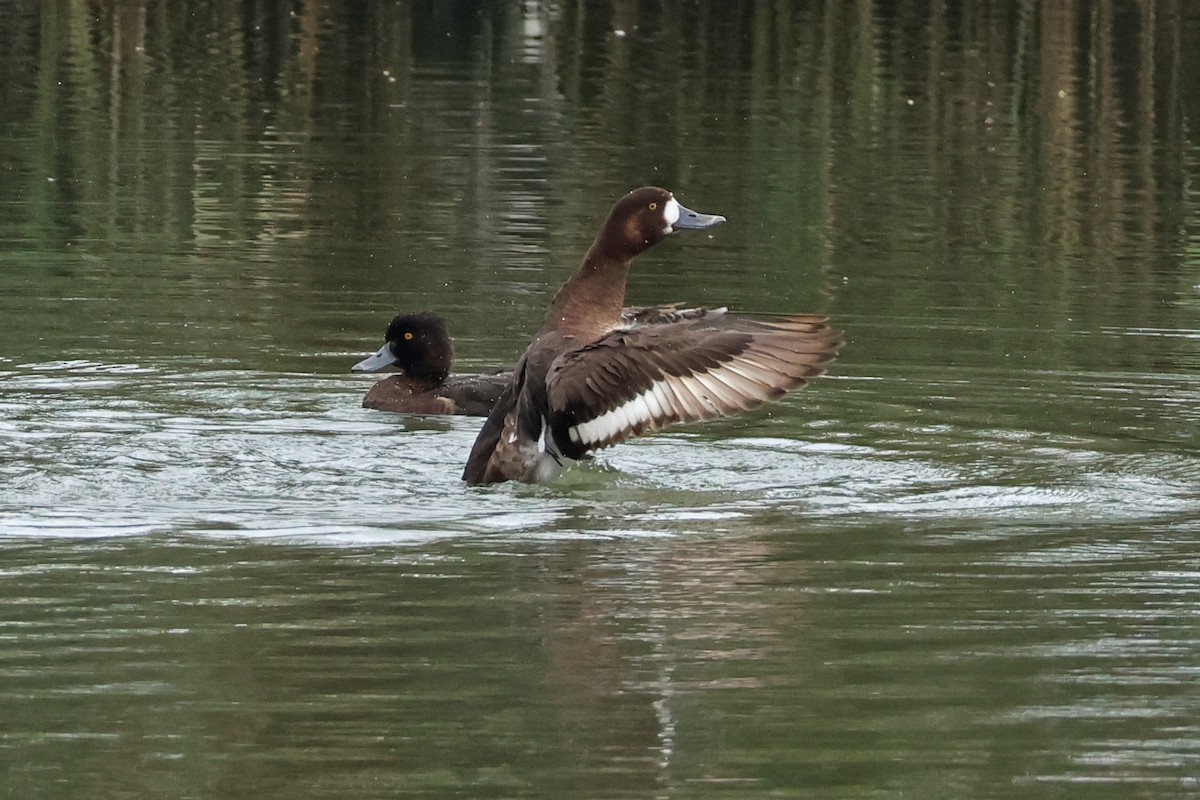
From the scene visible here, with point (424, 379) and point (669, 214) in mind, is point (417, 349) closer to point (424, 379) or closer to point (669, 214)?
point (424, 379)

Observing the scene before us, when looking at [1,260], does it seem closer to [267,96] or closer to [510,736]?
[510,736]

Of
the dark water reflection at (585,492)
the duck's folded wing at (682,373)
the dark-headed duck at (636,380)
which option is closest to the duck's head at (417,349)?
the dark water reflection at (585,492)

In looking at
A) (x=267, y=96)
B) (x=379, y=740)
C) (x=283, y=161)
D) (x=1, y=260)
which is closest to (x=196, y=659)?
(x=379, y=740)

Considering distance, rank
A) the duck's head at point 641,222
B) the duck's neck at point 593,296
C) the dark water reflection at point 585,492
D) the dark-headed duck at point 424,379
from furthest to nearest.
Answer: the dark-headed duck at point 424,379
the duck's head at point 641,222
the duck's neck at point 593,296
the dark water reflection at point 585,492

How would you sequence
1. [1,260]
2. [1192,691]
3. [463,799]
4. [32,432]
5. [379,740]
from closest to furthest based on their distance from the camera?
[463,799], [379,740], [1192,691], [32,432], [1,260]

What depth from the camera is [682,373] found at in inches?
326

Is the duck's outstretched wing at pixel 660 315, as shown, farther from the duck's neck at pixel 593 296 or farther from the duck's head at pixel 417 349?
the duck's head at pixel 417 349

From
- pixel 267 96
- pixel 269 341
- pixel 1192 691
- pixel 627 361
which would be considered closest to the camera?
pixel 1192 691

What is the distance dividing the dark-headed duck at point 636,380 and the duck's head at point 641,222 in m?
0.47

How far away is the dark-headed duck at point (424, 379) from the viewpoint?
11.1 meters

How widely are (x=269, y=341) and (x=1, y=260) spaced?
3.13 m

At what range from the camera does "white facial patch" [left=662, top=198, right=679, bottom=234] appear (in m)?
9.66

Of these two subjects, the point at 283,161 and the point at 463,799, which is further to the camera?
the point at 283,161

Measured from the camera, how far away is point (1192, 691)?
5832 mm
